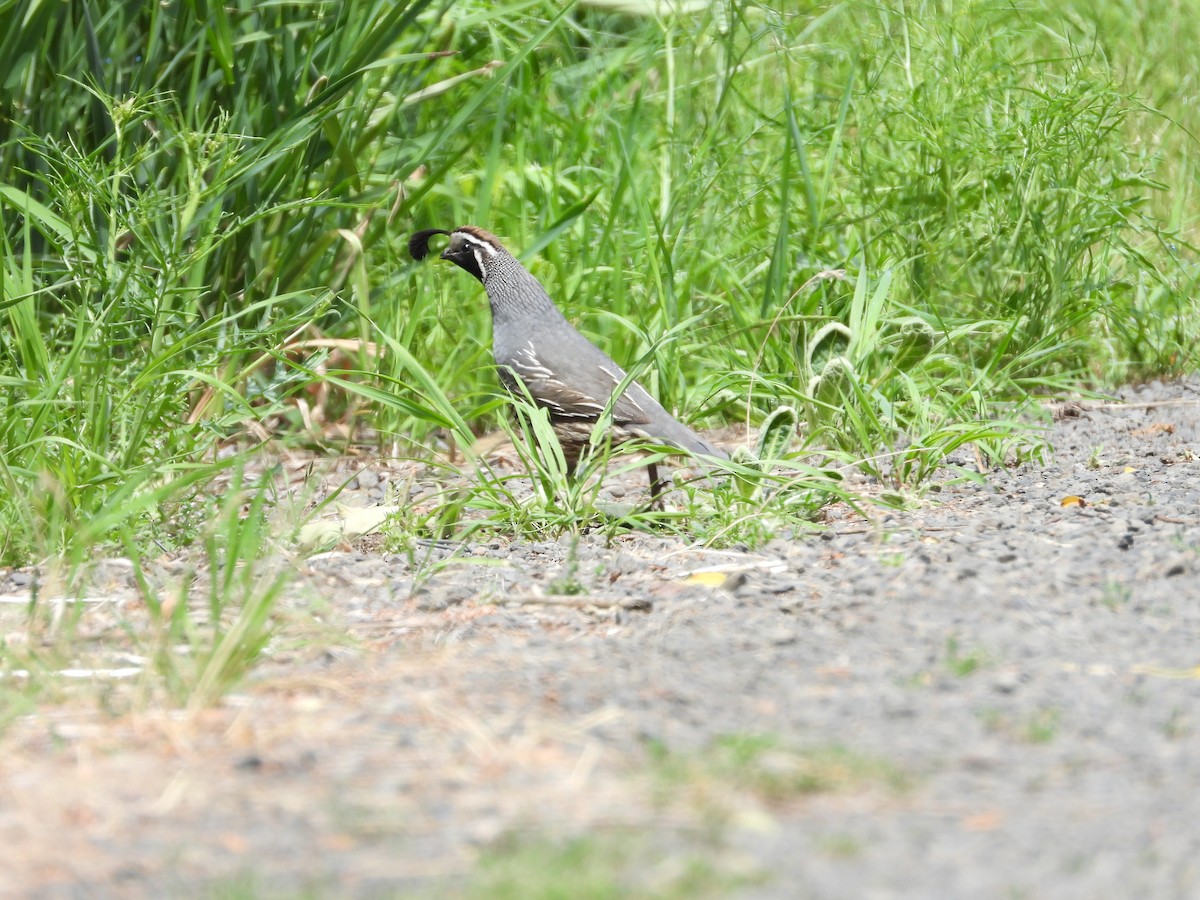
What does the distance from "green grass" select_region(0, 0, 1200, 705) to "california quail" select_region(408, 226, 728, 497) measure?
0.56 ft

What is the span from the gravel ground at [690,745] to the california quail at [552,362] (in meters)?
1.42

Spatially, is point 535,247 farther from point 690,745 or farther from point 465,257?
point 690,745

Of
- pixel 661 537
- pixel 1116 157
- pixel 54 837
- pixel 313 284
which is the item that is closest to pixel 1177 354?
pixel 1116 157

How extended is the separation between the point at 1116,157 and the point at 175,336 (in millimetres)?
3820

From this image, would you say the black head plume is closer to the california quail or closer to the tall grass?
the california quail

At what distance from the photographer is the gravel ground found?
2098mm

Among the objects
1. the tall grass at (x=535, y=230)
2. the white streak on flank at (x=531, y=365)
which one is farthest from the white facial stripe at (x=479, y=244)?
the white streak on flank at (x=531, y=365)

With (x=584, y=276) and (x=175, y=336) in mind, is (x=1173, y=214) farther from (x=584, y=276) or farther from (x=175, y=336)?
(x=175, y=336)

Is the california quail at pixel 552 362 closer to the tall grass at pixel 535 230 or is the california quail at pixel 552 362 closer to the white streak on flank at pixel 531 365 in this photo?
the white streak on flank at pixel 531 365

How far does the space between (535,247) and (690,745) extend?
12.5 ft

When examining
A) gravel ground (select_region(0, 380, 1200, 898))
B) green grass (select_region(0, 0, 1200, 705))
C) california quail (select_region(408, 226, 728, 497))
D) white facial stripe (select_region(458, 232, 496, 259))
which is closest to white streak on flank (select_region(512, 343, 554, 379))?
california quail (select_region(408, 226, 728, 497))

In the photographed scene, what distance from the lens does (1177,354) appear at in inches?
242

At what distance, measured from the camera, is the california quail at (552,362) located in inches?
201

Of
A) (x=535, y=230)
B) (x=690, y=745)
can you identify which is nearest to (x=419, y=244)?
(x=535, y=230)
